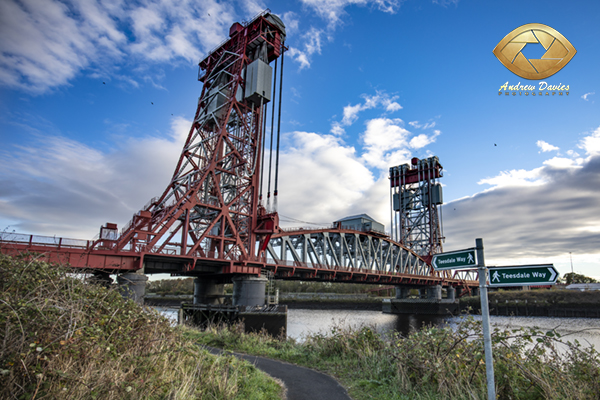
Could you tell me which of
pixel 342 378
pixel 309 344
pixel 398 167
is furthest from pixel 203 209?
pixel 398 167

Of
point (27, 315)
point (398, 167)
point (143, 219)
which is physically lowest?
point (27, 315)

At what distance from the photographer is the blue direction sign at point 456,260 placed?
6070 millimetres

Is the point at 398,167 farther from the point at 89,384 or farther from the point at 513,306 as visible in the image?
the point at 89,384

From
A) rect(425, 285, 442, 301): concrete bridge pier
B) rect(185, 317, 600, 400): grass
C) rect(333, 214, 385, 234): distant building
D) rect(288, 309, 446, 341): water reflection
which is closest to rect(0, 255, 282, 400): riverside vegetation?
rect(185, 317, 600, 400): grass

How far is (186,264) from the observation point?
37.8 meters

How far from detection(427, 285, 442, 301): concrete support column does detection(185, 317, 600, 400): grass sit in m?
77.2

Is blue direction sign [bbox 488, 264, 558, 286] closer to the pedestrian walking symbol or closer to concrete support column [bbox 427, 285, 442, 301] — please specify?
the pedestrian walking symbol

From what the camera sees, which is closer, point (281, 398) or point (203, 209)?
point (281, 398)

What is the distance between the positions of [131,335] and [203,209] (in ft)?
119

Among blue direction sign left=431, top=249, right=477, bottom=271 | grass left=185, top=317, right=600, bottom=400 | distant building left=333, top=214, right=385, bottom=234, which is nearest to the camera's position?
blue direction sign left=431, top=249, right=477, bottom=271

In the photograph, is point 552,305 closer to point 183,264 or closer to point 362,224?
point 362,224

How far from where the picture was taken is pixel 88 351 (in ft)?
20.1

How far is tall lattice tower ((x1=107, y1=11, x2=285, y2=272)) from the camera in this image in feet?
129

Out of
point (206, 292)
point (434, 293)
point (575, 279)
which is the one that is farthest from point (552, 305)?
point (575, 279)
